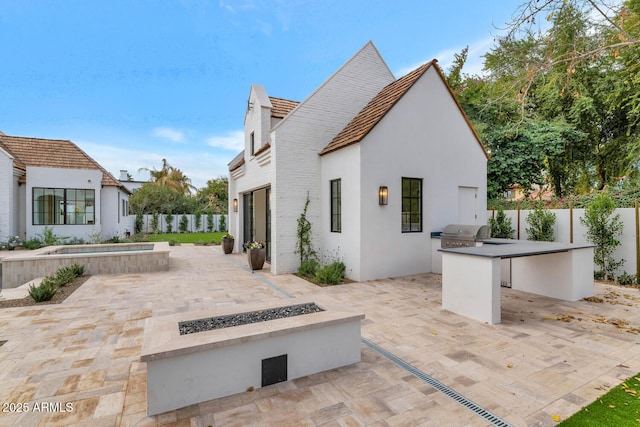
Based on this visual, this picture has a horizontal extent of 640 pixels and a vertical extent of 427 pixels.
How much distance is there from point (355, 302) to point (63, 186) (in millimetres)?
16860

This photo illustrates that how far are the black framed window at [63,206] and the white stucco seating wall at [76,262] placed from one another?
6062 mm

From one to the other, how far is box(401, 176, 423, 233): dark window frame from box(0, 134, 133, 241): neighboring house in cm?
1533

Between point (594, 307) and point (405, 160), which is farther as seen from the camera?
point (405, 160)

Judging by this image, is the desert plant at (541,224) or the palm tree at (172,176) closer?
the desert plant at (541,224)

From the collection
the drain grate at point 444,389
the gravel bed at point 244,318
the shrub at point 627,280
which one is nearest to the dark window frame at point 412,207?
the shrub at point 627,280

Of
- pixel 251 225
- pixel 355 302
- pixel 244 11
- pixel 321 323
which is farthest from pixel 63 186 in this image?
pixel 321 323

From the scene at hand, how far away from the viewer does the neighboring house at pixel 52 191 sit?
13.8 meters

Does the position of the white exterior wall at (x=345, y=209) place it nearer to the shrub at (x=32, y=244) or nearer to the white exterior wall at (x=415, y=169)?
the white exterior wall at (x=415, y=169)

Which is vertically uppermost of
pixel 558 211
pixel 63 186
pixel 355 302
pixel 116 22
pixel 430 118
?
pixel 116 22

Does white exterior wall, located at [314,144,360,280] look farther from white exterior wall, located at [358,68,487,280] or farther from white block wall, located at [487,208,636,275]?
white block wall, located at [487,208,636,275]

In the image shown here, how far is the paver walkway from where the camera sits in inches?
100

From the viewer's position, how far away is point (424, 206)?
8852 mm

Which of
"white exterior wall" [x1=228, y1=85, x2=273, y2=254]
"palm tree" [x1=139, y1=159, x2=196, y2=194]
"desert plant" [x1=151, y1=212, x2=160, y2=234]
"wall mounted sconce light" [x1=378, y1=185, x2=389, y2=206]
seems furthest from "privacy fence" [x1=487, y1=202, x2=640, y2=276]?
"palm tree" [x1=139, y1=159, x2=196, y2=194]

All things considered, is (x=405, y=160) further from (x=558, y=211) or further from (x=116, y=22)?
(x=116, y=22)
